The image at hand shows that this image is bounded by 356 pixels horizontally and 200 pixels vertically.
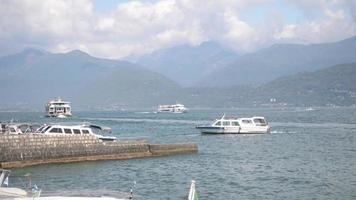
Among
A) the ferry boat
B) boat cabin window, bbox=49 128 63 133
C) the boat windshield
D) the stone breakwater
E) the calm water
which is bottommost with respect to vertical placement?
the calm water

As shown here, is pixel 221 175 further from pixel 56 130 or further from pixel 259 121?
pixel 259 121

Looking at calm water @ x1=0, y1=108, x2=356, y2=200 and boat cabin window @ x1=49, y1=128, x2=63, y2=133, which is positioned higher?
boat cabin window @ x1=49, y1=128, x2=63, y2=133

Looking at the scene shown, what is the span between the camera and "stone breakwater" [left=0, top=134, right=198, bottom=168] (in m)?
47.9

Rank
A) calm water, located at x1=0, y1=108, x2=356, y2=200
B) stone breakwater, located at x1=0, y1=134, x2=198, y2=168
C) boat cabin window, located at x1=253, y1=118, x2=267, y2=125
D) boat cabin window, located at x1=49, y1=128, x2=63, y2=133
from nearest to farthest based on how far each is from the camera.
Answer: calm water, located at x1=0, y1=108, x2=356, y2=200
stone breakwater, located at x1=0, y1=134, x2=198, y2=168
boat cabin window, located at x1=49, y1=128, x2=63, y2=133
boat cabin window, located at x1=253, y1=118, x2=267, y2=125

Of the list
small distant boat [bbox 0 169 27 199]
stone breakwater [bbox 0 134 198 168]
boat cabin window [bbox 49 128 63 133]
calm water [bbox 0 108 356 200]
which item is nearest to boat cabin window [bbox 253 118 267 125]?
calm water [bbox 0 108 356 200]

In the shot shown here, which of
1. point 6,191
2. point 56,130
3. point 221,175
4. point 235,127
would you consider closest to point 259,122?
point 235,127

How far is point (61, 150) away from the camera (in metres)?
51.5

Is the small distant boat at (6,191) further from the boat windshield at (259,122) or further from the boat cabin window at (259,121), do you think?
the boat cabin window at (259,121)

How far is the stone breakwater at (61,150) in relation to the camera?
47875mm

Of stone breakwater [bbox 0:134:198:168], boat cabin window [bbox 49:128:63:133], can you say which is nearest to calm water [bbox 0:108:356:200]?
stone breakwater [bbox 0:134:198:168]

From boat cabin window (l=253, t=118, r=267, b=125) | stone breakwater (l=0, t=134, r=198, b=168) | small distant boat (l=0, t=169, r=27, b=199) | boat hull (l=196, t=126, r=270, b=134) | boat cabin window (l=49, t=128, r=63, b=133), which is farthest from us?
boat cabin window (l=253, t=118, r=267, b=125)

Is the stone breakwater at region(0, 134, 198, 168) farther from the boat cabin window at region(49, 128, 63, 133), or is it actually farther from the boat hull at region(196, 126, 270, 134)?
the boat hull at region(196, 126, 270, 134)

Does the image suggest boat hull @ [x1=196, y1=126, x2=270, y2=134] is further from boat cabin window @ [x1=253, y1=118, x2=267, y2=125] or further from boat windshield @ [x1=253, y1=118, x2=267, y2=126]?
boat cabin window @ [x1=253, y1=118, x2=267, y2=125]

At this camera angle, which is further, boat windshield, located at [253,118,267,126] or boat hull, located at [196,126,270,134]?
boat windshield, located at [253,118,267,126]
